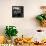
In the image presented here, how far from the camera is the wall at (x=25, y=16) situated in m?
3.01

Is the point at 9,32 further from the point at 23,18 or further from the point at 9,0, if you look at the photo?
the point at 9,0

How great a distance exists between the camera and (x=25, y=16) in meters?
3.03

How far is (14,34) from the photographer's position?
2.87m

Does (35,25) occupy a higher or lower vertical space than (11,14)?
lower

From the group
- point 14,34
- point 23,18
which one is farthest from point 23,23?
point 14,34

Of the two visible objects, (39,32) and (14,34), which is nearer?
(14,34)

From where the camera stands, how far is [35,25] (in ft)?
9.99

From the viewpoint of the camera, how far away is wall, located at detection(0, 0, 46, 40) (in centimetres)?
301

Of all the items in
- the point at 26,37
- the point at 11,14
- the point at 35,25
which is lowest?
the point at 26,37

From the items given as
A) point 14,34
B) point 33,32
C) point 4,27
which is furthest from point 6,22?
point 33,32

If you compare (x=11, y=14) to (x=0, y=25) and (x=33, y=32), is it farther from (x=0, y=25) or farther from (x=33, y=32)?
(x=33, y=32)

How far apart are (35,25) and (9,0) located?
633 mm

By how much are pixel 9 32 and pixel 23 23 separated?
337 mm

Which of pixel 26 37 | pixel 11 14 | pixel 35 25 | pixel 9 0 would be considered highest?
pixel 9 0
